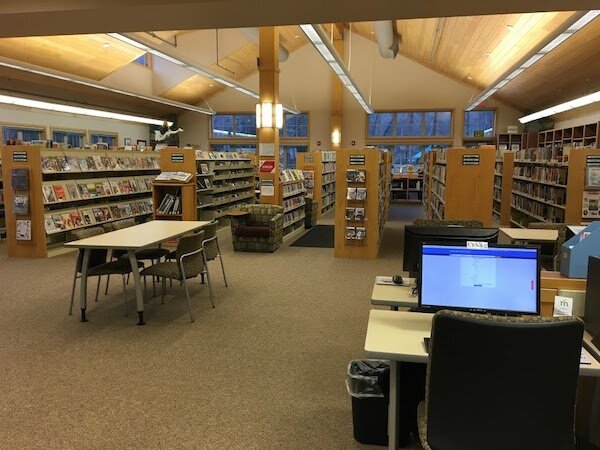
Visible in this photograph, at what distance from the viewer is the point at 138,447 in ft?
9.36

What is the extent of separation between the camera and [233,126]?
19016 millimetres

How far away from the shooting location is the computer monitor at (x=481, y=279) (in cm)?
256

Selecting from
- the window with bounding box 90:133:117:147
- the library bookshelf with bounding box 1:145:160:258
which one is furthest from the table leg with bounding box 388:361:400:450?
the window with bounding box 90:133:117:147

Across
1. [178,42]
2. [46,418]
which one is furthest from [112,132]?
[46,418]

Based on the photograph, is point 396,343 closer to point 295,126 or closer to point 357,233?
point 357,233

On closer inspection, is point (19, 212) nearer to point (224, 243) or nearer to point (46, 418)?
point (224, 243)

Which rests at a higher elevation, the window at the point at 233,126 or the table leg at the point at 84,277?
the window at the point at 233,126

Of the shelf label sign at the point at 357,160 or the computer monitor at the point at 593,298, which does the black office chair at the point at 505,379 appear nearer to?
the computer monitor at the point at 593,298

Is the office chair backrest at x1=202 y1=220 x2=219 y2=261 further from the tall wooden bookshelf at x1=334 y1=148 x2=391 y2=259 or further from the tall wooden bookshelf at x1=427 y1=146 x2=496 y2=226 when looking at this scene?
the tall wooden bookshelf at x1=427 y1=146 x2=496 y2=226

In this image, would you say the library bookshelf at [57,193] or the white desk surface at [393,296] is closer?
the white desk surface at [393,296]

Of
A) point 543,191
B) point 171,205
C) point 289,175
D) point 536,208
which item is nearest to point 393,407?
point 171,205

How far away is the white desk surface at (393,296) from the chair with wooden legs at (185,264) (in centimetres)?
231

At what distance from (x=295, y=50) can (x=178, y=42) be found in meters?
4.73

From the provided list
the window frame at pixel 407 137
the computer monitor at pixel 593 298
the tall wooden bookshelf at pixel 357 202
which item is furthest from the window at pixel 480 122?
the computer monitor at pixel 593 298
